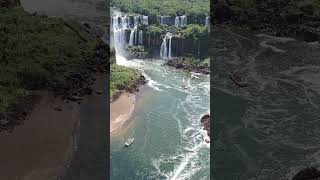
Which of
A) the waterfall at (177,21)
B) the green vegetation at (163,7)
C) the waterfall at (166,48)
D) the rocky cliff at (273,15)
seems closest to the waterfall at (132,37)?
the waterfall at (166,48)

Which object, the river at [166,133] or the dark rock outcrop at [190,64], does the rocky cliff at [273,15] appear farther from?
the river at [166,133]

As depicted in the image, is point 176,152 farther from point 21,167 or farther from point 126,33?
point 126,33

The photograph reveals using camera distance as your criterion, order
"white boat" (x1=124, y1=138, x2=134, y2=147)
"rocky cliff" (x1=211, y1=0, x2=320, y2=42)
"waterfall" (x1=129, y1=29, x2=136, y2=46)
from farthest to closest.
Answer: "rocky cliff" (x1=211, y1=0, x2=320, y2=42) → "waterfall" (x1=129, y1=29, x2=136, y2=46) → "white boat" (x1=124, y1=138, x2=134, y2=147)

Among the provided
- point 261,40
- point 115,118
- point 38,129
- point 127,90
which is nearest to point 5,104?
point 38,129

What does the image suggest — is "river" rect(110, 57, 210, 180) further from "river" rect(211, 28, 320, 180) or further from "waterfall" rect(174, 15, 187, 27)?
"waterfall" rect(174, 15, 187, 27)

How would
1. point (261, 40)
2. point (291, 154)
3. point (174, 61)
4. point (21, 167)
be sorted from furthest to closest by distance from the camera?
point (261, 40) → point (174, 61) → point (291, 154) → point (21, 167)

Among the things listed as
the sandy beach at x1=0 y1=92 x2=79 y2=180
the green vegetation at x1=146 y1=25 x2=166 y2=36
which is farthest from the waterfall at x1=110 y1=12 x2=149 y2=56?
the sandy beach at x1=0 y1=92 x2=79 y2=180
